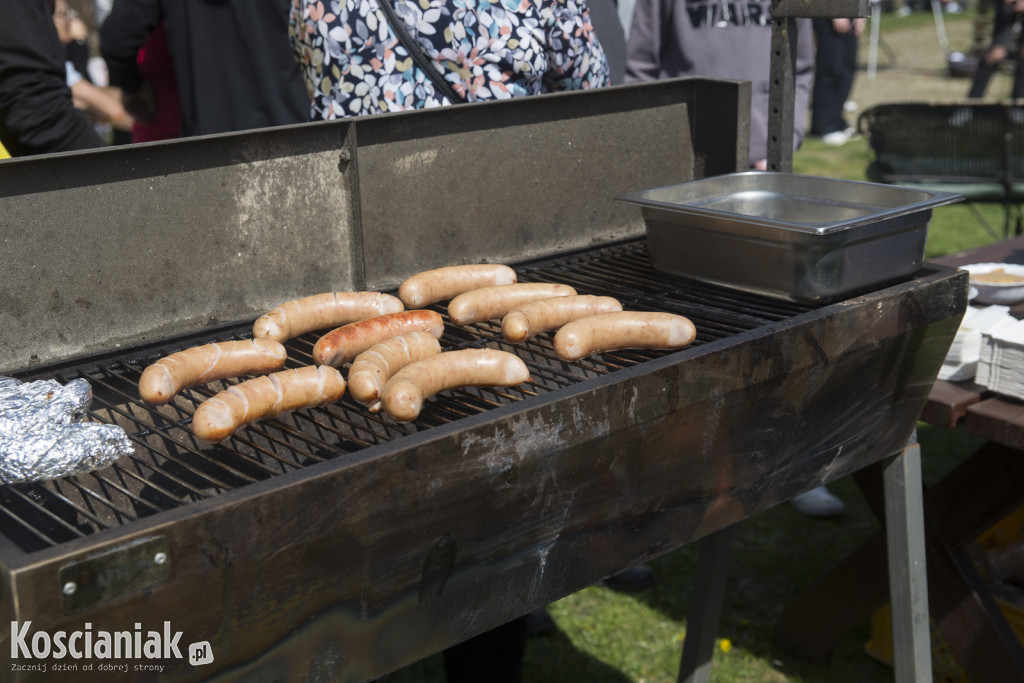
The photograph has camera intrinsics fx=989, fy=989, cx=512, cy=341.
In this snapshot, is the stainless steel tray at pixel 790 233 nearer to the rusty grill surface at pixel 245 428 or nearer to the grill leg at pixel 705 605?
the rusty grill surface at pixel 245 428

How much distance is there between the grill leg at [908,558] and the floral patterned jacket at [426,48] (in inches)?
68.4

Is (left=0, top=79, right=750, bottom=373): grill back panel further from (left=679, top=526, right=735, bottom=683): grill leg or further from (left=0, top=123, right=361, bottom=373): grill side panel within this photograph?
(left=679, top=526, right=735, bottom=683): grill leg

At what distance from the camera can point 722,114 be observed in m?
3.69

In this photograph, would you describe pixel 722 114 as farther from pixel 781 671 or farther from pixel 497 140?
pixel 781 671

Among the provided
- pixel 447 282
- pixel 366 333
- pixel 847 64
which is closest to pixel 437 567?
pixel 366 333

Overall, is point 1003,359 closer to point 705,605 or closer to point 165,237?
point 705,605

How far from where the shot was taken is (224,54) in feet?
13.9

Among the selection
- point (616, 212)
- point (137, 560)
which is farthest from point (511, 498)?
point (616, 212)

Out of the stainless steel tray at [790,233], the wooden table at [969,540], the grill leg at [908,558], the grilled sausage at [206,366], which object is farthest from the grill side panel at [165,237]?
the wooden table at [969,540]

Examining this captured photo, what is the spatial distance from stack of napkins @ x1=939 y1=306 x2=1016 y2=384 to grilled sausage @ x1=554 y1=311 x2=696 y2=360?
1128 mm

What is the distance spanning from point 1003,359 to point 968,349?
116mm

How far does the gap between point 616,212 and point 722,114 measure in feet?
1.76

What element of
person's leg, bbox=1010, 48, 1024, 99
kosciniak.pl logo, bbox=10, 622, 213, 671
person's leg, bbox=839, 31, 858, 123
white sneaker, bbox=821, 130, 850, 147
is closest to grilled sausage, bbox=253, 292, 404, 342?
kosciniak.pl logo, bbox=10, 622, 213, 671

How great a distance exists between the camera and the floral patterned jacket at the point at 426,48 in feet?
10.3
